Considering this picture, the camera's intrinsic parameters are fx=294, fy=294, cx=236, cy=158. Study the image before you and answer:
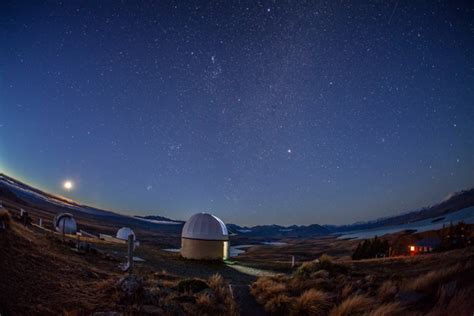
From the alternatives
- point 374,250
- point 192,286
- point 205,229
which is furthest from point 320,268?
point 205,229

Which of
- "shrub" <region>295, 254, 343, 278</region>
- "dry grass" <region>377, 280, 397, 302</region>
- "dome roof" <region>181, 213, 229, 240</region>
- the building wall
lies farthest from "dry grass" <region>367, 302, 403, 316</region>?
"dome roof" <region>181, 213, 229, 240</region>

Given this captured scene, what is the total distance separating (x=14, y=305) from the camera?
21.7 feet

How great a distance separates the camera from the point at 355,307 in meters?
7.75

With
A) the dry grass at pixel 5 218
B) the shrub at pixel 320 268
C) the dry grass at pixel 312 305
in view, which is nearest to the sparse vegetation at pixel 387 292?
the dry grass at pixel 312 305

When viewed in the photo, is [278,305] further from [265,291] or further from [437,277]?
[437,277]

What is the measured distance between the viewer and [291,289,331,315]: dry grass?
29.4 feet

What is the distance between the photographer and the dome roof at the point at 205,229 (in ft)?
100.0

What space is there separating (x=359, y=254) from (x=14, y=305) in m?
22.3

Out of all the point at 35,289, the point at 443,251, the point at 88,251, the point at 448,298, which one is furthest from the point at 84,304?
the point at 88,251

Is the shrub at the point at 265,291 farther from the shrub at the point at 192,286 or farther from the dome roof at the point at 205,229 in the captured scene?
the dome roof at the point at 205,229

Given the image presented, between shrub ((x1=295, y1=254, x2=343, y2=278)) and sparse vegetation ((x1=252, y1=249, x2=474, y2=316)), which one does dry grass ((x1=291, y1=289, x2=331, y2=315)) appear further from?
shrub ((x1=295, y1=254, x2=343, y2=278))

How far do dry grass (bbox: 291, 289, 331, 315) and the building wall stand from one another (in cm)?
2143

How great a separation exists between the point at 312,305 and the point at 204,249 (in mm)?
22177

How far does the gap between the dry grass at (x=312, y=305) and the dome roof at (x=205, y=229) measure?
21.7 metres
